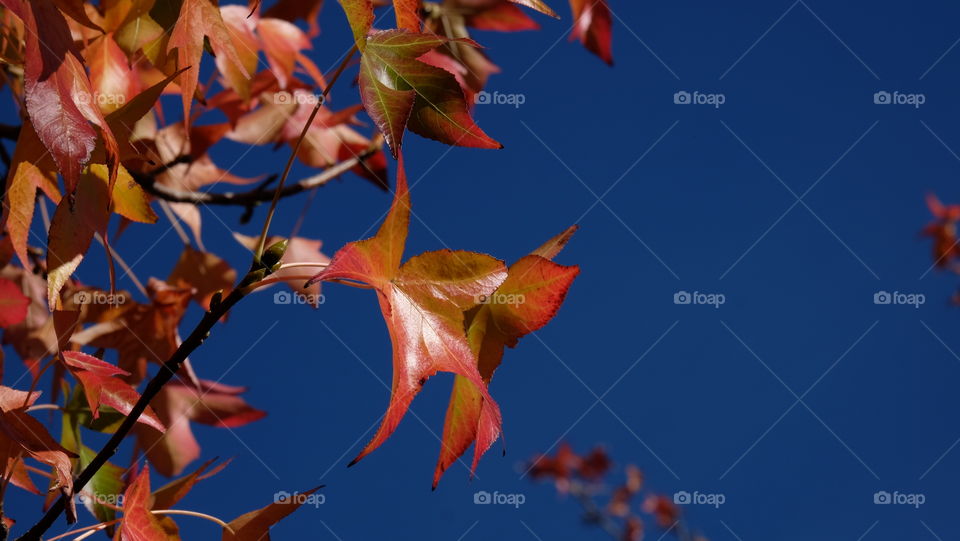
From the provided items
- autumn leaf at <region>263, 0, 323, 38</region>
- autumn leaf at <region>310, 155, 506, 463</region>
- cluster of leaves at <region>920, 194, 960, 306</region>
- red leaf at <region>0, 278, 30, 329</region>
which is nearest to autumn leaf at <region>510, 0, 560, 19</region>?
autumn leaf at <region>310, 155, 506, 463</region>

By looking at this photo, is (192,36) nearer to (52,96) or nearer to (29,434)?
(52,96)

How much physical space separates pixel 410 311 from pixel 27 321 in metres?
0.91

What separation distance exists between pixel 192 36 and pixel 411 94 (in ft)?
0.75

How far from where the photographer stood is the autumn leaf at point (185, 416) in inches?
45.7

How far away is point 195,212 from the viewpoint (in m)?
1.47

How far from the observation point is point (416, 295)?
659mm

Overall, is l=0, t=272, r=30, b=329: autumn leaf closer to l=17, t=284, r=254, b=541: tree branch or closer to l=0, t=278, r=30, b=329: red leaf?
l=0, t=278, r=30, b=329: red leaf

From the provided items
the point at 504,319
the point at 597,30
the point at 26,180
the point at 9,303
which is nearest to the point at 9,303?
the point at 9,303

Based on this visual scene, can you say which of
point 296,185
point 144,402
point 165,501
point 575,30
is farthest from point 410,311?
point 296,185

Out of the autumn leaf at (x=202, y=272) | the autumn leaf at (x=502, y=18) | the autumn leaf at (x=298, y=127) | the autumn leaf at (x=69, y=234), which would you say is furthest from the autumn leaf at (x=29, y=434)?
the autumn leaf at (x=502, y=18)

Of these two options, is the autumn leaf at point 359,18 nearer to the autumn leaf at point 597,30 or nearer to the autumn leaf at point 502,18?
the autumn leaf at point 597,30

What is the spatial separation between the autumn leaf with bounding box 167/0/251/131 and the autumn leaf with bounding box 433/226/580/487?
1.00 feet

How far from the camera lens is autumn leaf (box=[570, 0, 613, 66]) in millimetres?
1239

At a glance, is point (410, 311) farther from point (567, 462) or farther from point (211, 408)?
point (567, 462)
